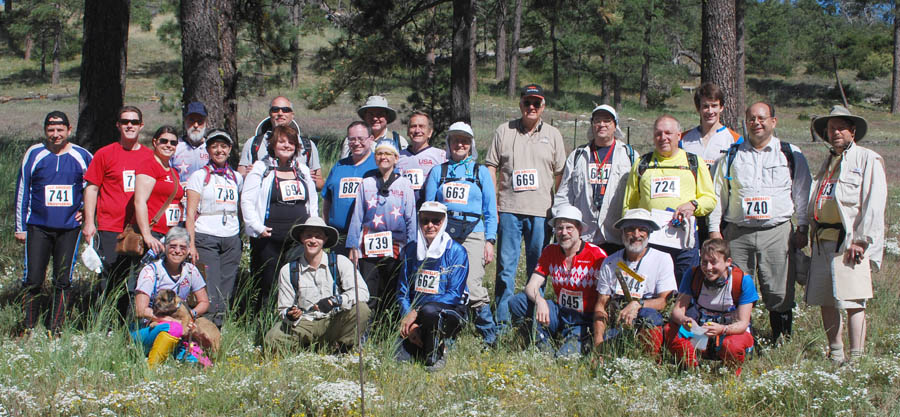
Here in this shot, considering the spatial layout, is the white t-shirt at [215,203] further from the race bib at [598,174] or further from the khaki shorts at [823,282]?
the khaki shorts at [823,282]

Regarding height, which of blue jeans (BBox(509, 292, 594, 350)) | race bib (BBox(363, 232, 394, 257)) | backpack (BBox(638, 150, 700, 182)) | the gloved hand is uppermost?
backpack (BBox(638, 150, 700, 182))

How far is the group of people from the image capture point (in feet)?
17.3

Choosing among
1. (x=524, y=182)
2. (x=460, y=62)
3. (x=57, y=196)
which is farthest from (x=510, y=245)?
(x=460, y=62)

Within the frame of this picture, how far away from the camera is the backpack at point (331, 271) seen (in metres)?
5.53

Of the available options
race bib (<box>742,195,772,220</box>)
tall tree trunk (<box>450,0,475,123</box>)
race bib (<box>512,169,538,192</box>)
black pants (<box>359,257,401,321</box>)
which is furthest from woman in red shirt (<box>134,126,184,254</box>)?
tall tree trunk (<box>450,0,475,123</box>)

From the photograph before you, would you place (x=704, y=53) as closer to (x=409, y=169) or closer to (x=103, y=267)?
(x=409, y=169)

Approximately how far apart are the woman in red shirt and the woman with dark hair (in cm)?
62

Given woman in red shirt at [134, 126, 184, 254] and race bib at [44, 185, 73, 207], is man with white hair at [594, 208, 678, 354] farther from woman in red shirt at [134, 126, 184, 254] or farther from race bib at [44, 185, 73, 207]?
race bib at [44, 185, 73, 207]

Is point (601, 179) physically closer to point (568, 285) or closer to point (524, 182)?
point (524, 182)

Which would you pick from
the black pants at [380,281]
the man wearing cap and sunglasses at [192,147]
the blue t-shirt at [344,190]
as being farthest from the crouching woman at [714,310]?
the man wearing cap and sunglasses at [192,147]

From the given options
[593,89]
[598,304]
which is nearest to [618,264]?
[598,304]

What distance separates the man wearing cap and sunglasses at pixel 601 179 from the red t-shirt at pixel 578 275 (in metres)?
0.31

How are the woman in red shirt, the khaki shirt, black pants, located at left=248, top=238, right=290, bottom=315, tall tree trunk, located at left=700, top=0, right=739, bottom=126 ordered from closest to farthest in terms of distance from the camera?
the woman in red shirt < black pants, located at left=248, top=238, right=290, bottom=315 < the khaki shirt < tall tree trunk, located at left=700, top=0, right=739, bottom=126

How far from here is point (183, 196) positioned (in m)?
6.18
